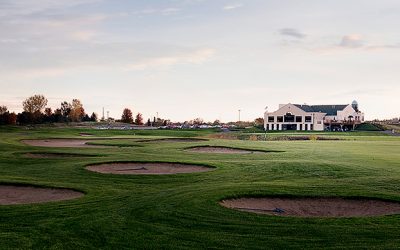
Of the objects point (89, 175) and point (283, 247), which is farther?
point (89, 175)

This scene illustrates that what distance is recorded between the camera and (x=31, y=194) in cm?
2114

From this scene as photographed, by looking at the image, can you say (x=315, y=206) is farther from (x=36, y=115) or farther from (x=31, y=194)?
(x=36, y=115)

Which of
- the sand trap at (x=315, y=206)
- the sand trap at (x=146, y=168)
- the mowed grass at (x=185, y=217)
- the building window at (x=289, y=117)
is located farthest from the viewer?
the building window at (x=289, y=117)

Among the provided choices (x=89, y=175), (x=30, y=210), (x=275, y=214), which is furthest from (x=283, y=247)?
(x=89, y=175)

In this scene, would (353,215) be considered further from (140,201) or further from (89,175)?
(89,175)

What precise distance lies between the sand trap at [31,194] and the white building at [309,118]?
415ft

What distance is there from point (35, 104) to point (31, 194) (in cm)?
17152

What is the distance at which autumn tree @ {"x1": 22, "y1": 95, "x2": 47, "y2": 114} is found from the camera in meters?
179

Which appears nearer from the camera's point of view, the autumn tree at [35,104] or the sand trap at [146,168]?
the sand trap at [146,168]

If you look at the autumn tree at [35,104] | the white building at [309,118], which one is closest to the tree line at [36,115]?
the autumn tree at [35,104]

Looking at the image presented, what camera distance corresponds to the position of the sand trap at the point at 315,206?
17594 mm

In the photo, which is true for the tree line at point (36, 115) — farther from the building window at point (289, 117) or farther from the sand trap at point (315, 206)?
the sand trap at point (315, 206)

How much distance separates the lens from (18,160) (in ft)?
112

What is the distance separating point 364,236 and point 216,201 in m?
6.28
